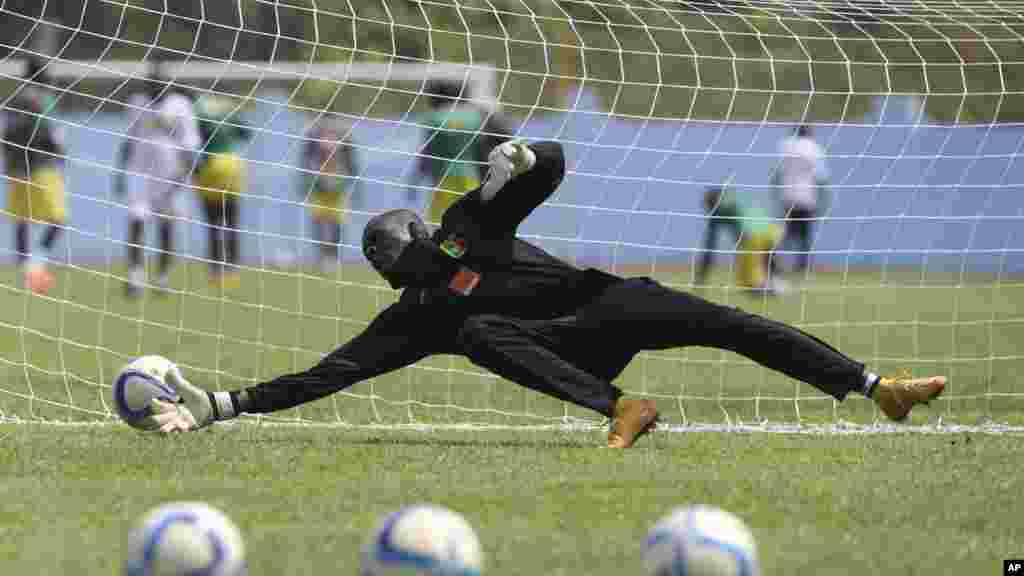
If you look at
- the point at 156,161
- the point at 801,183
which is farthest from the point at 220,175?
the point at 801,183

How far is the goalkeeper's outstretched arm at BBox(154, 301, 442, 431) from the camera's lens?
313 inches

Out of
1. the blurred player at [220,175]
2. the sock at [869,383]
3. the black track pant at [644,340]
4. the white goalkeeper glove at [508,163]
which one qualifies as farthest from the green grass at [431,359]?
the white goalkeeper glove at [508,163]

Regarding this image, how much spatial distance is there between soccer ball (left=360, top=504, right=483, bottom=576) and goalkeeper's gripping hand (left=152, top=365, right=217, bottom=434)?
3.35m

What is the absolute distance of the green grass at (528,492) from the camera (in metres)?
5.60

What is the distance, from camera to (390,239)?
7.82 m

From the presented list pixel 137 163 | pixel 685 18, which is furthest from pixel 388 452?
pixel 685 18

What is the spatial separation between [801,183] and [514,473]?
11018 millimetres

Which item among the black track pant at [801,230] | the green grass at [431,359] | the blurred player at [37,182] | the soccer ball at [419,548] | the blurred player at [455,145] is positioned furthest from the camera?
the black track pant at [801,230]

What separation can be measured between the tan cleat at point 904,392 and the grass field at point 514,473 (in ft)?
0.75

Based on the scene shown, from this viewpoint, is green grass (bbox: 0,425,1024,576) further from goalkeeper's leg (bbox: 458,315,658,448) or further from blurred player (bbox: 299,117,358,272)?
blurred player (bbox: 299,117,358,272)

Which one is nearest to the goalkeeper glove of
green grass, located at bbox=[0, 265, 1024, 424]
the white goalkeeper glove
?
green grass, located at bbox=[0, 265, 1024, 424]

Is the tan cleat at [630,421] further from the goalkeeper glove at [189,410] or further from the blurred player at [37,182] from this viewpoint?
the blurred player at [37,182]

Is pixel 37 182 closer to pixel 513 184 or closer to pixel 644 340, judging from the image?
pixel 513 184

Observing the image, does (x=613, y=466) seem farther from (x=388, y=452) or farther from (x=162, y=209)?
(x=162, y=209)
